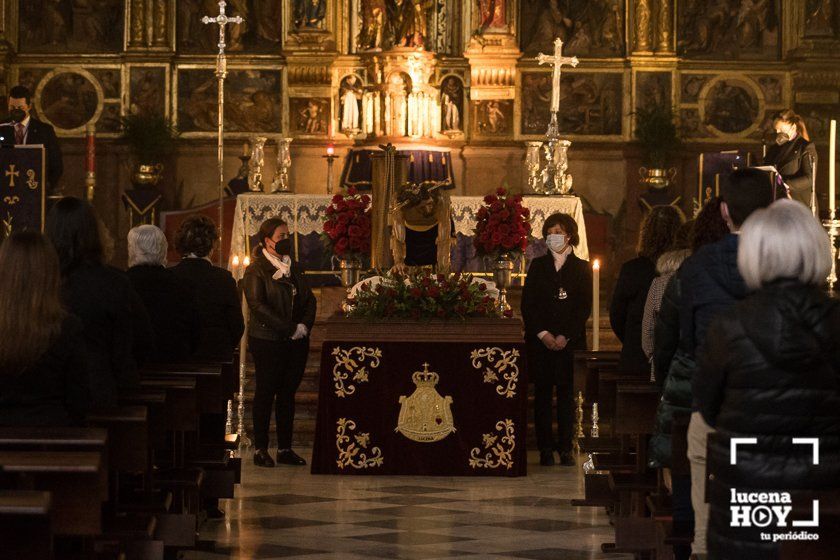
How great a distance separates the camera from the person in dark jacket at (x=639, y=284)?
28.1 ft

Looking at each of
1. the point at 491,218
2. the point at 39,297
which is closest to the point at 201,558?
the point at 39,297

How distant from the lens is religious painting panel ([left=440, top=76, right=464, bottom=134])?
19.5 metres

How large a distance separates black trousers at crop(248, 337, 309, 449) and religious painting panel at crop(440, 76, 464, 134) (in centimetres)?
808

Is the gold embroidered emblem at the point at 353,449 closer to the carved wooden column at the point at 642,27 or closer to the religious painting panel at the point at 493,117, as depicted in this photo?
the religious painting panel at the point at 493,117

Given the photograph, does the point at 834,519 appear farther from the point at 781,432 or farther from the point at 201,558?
the point at 201,558

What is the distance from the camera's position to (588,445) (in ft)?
32.9

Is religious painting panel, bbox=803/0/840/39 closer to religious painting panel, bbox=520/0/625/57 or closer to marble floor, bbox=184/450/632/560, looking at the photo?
religious painting panel, bbox=520/0/625/57

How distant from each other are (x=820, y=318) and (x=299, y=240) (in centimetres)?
1225

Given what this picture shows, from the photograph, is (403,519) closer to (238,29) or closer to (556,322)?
(556,322)

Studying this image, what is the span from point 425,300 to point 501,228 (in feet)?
5.43

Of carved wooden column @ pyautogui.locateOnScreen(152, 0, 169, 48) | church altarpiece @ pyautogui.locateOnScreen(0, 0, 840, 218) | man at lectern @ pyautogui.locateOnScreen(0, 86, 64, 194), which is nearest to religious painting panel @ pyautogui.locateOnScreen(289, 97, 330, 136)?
church altarpiece @ pyautogui.locateOnScreen(0, 0, 840, 218)

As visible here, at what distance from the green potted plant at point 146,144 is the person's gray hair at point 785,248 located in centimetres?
1496

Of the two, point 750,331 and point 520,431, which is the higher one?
point 750,331

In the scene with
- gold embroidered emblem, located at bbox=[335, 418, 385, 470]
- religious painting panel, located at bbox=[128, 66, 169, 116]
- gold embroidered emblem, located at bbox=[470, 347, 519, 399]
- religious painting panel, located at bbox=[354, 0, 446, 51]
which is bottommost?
gold embroidered emblem, located at bbox=[335, 418, 385, 470]
